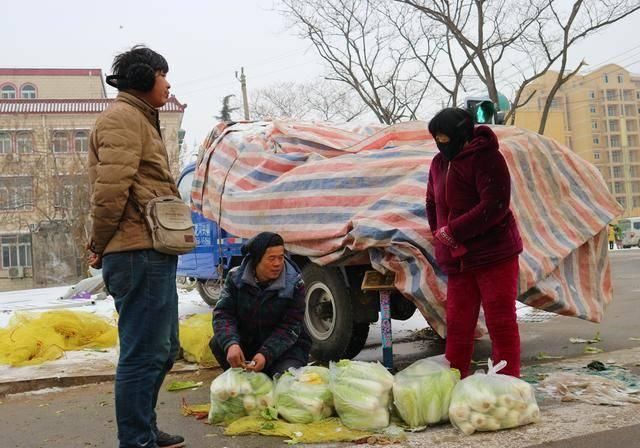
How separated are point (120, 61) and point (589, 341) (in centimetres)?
492

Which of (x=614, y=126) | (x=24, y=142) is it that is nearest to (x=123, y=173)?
(x=24, y=142)

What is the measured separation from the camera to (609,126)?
9050 cm

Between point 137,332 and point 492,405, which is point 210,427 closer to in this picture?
point 137,332

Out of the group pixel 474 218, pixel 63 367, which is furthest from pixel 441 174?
pixel 63 367

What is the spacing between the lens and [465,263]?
13.1 ft

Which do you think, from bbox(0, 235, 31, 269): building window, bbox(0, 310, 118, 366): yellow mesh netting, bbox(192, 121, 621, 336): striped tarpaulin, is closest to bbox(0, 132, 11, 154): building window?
bbox(0, 235, 31, 269): building window

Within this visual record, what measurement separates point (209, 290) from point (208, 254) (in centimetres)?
191

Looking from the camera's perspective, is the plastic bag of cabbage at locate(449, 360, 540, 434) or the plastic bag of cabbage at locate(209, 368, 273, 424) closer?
the plastic bag of cabbage at locate(449, 360, 540, 434)

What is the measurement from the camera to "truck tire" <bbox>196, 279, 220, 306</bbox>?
31.5 ft

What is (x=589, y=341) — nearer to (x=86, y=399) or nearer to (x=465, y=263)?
(x=465, y=263)

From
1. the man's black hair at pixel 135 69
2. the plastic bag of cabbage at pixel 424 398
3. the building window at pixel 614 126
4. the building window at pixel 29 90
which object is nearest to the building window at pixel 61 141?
the building window at pixel 29 90

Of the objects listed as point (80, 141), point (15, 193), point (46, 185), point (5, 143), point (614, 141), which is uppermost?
point (614, 141)

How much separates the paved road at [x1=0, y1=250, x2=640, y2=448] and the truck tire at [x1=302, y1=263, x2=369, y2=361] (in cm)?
63

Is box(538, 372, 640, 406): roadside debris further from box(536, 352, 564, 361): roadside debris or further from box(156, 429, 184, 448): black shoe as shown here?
box(156, 429, 184, 448): black shoe
